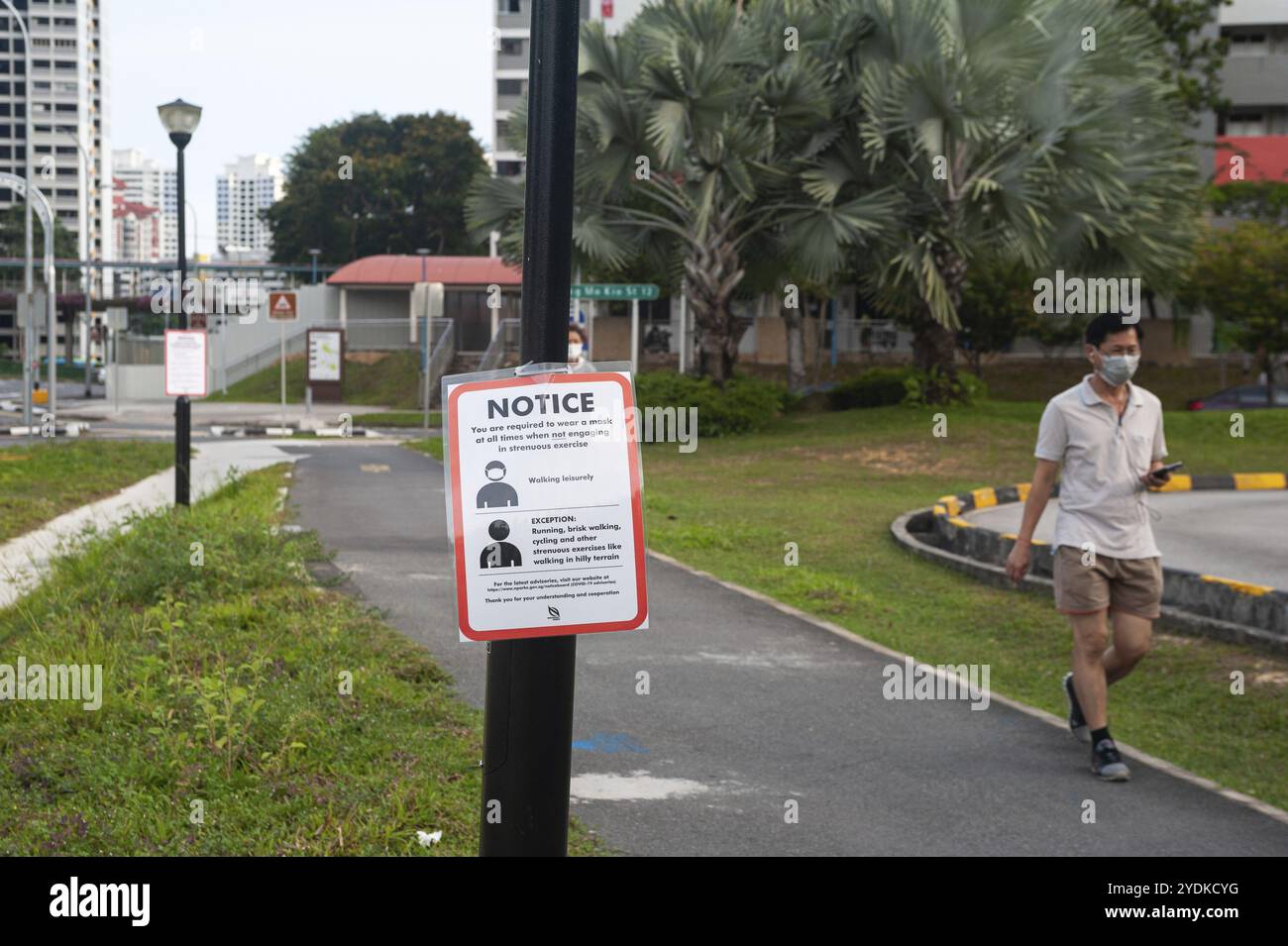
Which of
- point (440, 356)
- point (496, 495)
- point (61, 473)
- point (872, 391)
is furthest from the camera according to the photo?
point (440, 356)

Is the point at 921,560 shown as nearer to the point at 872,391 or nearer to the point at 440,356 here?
the point at 872,391

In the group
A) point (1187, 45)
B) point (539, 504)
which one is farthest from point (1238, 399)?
point (539, 504)

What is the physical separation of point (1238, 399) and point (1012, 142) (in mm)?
12743

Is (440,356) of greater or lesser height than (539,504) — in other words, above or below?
below

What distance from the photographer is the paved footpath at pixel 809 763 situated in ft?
17.0

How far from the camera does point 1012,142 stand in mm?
24156

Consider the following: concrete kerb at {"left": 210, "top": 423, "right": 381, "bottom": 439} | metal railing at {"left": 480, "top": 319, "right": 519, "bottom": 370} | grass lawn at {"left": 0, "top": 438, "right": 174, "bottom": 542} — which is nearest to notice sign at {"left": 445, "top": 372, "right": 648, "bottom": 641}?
grass lawn at {"left": 0, "top": 438, "right": 174, "bottom": 542}

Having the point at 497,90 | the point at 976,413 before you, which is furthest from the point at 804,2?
the point at 497,90

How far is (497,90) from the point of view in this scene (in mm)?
74250

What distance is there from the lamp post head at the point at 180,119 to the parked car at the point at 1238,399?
25.1 meters

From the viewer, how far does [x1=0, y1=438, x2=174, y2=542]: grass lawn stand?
14.6m

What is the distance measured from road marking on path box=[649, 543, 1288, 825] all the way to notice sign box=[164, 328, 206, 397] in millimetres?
5980
